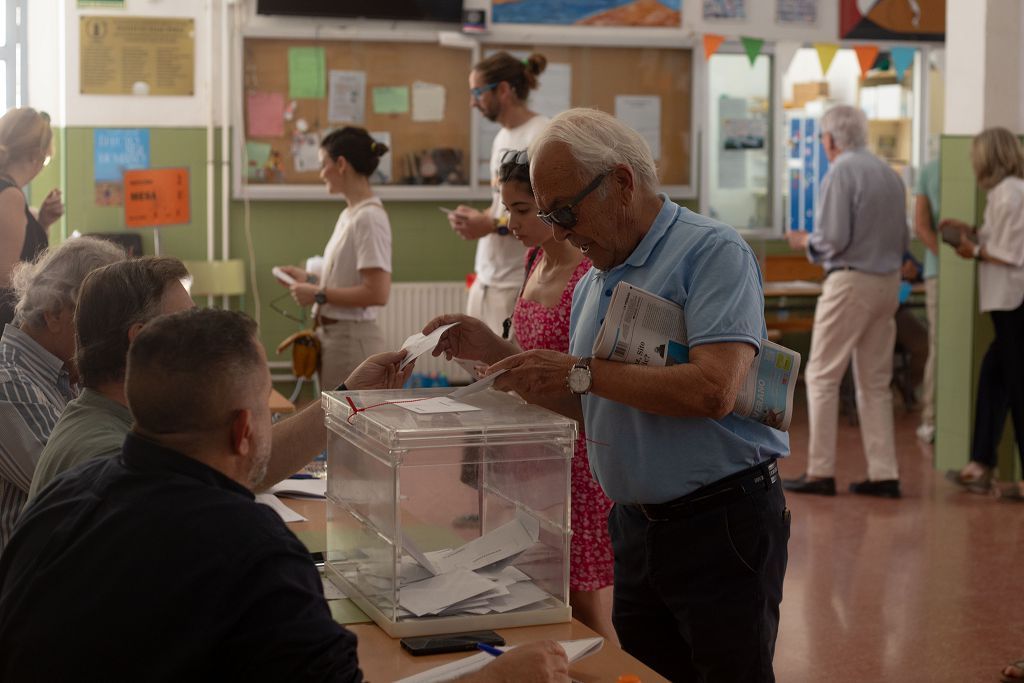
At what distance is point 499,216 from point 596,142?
118 inches

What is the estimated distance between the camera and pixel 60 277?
255 centimetres

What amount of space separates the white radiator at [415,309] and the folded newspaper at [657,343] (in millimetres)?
6268

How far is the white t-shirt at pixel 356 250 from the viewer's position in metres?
4.82

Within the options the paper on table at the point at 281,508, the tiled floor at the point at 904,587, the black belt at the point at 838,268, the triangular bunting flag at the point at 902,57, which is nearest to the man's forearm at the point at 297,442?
the paper on table at the point at 281,508

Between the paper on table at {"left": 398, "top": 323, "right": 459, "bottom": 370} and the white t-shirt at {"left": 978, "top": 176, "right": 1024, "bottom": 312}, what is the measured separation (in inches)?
172

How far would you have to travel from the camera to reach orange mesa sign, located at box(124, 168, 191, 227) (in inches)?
266

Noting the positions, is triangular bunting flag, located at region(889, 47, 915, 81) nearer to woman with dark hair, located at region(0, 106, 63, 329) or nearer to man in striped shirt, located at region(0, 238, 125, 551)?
woman with dark hair, located at region(0, 106, 63, 329)

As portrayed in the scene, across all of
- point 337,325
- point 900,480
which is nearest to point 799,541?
point 900,480

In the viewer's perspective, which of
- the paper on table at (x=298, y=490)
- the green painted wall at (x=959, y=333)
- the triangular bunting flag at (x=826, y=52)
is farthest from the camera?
the triangular bunting flag at (x=826, y=52)

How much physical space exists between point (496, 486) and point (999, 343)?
4658 mm

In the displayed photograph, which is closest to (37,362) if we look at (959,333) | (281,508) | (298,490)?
(281,508)

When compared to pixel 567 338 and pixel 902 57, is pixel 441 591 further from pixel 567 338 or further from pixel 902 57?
pixel 902 57

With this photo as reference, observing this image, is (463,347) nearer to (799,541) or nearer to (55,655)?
(55,655)

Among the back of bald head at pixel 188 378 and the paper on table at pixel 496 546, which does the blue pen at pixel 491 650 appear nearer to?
the paper on table at pixel 496 546
